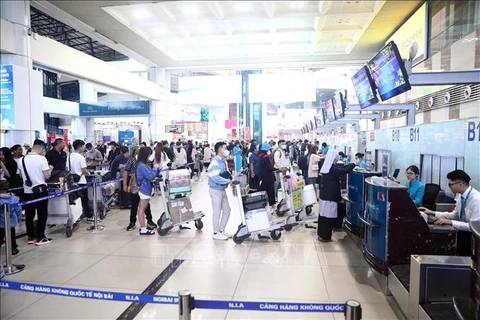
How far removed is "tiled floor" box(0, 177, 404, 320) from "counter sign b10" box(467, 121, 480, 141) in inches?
90.2

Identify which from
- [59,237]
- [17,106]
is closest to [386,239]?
[59,237]

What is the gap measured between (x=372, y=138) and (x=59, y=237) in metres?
8.32

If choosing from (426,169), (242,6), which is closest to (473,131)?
(426,169)

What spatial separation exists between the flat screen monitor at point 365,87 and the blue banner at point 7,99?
888 centimetres

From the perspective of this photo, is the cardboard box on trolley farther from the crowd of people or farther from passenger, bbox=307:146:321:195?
passenger, bbox=307:146:321:195

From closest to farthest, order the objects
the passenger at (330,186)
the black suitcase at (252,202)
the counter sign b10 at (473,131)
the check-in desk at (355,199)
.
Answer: the counter sign b10 at (473,131)
the check-in desk at (355,199)
the passenger at (330,186)
the black suitcase at (252,202)

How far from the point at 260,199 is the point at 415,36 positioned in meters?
9.01

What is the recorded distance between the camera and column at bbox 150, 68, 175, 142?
68.1 ft

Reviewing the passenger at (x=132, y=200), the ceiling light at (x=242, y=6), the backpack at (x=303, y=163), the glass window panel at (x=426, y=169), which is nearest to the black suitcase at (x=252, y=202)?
the passenger at (x=132, y=200)

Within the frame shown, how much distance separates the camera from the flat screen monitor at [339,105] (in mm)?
11422

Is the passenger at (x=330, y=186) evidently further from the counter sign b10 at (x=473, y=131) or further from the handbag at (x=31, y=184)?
the handbag at (x=31, y=184)

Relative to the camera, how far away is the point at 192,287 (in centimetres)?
409

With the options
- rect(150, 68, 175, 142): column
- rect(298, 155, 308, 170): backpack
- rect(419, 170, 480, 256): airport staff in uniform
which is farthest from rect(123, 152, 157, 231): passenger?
rect(150, 68, 175, 142): column

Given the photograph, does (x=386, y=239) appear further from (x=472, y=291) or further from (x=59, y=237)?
(x=59, y=237)
